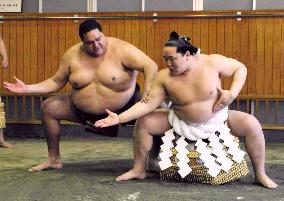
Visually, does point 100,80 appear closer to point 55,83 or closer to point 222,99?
point 55,83

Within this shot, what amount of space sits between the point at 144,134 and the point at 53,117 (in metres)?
0.64

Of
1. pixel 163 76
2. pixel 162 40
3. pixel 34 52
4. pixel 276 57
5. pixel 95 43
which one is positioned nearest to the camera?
pixel 163 76

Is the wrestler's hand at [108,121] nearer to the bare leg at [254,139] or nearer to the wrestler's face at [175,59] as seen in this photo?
the wrestler's face at [175,59]

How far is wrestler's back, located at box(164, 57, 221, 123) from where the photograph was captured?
2.39 metres

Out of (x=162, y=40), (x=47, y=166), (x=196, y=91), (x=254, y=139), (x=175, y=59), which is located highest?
(x=162, y=40)

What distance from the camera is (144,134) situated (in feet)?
8.18

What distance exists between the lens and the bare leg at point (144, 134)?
8.19 ft

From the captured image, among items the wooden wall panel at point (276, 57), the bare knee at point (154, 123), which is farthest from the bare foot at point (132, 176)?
the wooden wall panel at point (276, 57)

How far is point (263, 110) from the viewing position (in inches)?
174

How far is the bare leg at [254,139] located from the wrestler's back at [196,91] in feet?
0.48

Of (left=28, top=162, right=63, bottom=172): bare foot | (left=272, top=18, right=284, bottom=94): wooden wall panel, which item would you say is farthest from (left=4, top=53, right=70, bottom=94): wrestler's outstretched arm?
(left=272, top=18, right=284, bottom=94): wooden wall panel

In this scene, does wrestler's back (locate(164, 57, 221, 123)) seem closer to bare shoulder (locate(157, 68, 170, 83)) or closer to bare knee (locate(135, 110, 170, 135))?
bare shoulder (locate(157, 68, 170, 83))

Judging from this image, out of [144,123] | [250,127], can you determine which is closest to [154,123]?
[144,123]

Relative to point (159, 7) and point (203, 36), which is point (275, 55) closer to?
point (203, 36)
